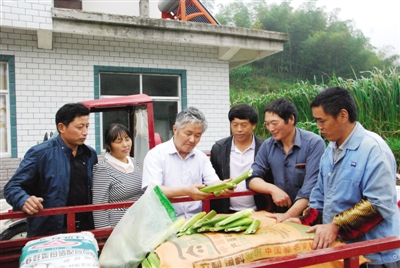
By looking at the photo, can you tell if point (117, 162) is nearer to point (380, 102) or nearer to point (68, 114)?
point (68, 114)

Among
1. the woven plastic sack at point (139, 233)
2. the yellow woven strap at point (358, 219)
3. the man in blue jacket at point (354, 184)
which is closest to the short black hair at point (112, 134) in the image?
the woven plastic sack at point (139, 233)

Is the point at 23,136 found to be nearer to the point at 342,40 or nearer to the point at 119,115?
the point at 119,115

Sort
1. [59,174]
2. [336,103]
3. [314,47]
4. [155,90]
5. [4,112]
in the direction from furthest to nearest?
[314,47], [155,90], [4,112], [59,174], [336,103]

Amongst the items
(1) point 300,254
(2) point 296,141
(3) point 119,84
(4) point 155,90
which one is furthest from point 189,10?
(1) point 300,254

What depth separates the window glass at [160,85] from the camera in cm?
779

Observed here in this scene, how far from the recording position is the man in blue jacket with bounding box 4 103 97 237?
237cm

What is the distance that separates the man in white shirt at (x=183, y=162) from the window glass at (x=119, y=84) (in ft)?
17.4

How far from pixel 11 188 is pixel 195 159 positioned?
1255 millimetres

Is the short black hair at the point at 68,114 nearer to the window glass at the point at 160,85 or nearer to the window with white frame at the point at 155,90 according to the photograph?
the window with white frame at the point at 155,90

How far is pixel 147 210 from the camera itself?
1.77m

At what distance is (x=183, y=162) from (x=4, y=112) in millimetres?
5591

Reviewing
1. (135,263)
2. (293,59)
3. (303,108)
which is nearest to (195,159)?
(135,263)

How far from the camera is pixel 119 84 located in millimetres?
7551

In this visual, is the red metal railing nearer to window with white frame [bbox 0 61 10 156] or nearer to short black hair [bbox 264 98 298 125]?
short black hair [bbox 264 98 298 125]
